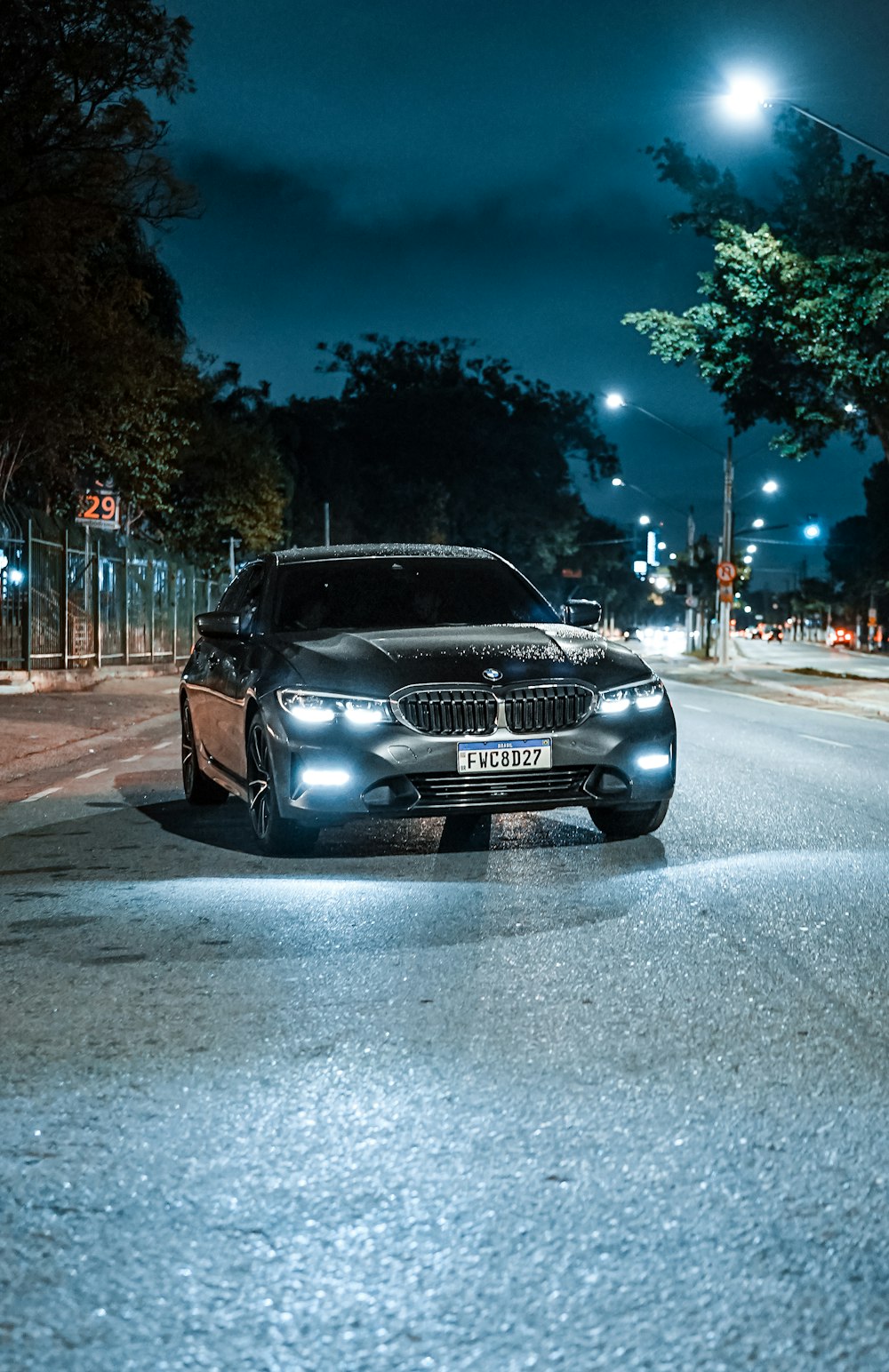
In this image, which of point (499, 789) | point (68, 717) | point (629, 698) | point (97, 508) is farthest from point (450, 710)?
point (97, 508)

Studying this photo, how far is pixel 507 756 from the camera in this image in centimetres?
839

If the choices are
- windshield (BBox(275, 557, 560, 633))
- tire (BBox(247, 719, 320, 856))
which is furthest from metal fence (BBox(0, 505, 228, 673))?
tire (BBox(247, 719, 320, 856))

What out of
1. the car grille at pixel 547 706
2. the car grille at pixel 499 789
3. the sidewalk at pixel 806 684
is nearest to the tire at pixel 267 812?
the car grille at pixel 499 789

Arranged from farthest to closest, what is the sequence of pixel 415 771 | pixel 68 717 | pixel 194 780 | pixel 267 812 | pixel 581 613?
pixel 68 717
pixel 194 780
pixel 581 613
pixel 267 812
pixel 415 771

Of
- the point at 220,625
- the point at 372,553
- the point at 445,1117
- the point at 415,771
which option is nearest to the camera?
the point at 445,1117

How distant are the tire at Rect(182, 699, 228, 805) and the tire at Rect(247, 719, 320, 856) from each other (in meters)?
2.21

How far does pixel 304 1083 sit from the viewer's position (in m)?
4.70

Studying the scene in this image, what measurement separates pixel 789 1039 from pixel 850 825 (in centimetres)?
539

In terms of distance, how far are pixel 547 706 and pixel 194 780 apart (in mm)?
3790

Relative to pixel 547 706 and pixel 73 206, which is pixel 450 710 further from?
pixel 73 206

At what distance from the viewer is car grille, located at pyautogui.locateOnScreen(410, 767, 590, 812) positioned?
8.34 meters

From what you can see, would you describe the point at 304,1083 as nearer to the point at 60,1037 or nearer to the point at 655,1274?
the point at 60,1037

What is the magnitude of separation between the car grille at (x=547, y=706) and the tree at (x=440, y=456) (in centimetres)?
7827

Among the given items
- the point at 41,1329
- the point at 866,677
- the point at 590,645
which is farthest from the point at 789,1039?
the point at 866,677
